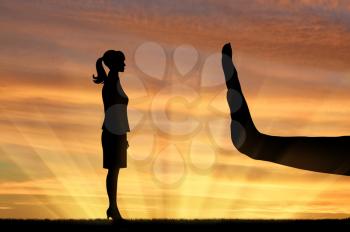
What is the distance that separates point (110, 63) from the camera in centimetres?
1453

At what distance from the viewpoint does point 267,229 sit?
1314 centimetres

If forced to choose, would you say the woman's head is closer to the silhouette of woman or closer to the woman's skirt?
the silhouette of woman

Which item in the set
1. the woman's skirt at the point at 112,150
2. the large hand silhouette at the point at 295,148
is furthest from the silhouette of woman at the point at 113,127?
the large hand silhouette at the point at 295,148

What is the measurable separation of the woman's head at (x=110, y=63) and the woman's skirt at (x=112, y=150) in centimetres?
144

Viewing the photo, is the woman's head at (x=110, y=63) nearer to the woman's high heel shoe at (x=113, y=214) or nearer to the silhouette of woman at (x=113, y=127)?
the silhouette of woman at (x=113, y=127)

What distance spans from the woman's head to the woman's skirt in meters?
1.44

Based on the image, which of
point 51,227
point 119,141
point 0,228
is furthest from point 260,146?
point 0,228

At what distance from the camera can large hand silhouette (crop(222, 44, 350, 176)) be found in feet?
47.0

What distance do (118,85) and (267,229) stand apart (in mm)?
5117

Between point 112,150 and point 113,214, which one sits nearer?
point 112,150

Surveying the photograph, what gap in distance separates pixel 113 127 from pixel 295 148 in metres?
4.77

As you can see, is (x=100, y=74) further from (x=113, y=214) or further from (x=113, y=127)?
(x=113, y=214)

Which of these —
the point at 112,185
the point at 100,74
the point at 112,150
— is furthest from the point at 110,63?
the point at 112,185

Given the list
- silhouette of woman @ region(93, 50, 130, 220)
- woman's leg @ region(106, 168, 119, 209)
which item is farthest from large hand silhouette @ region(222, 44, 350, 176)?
woman's leg @ region(106, 168, 119, 209)
